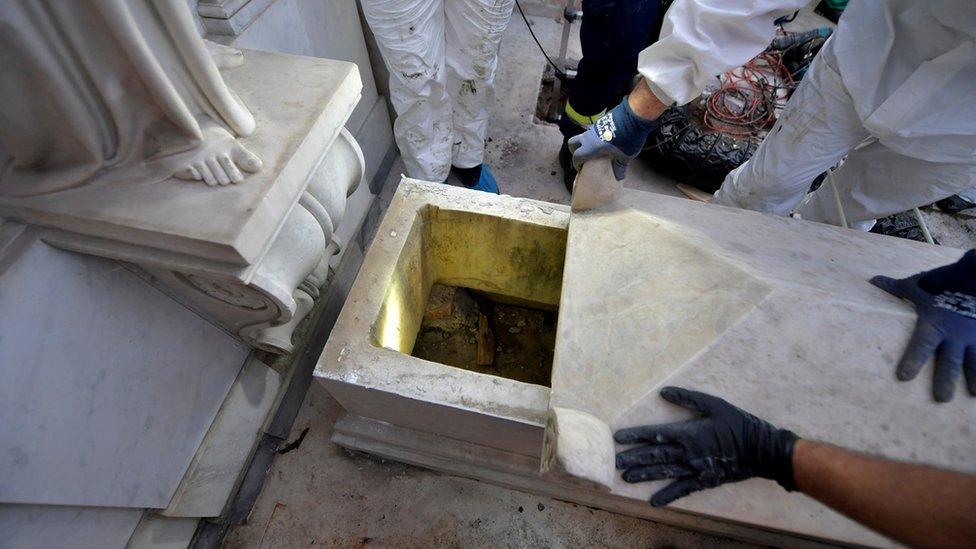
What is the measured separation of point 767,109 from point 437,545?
3.37 m

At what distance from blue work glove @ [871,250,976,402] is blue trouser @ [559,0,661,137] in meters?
1.91

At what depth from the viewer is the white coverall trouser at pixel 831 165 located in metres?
1.72

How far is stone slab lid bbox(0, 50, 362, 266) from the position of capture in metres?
0.94

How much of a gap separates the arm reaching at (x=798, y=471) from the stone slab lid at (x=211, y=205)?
3.29 feet

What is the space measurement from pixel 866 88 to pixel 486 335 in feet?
6.13

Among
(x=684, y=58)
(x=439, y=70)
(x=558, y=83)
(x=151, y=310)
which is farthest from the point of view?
(x=558, y=83)

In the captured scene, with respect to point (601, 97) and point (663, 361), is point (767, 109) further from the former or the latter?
point (663, 361)

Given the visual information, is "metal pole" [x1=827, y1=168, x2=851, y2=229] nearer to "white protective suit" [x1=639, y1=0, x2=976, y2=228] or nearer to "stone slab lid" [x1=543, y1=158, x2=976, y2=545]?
"white protective suit" [x1=639, y1=0, x2=976, y2=228]

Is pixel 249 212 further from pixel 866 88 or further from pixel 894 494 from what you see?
pixel 866 88

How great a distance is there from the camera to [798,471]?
91 cm

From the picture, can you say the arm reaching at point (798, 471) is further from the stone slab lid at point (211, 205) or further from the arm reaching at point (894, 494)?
the stone slab lid at point (211, 205)

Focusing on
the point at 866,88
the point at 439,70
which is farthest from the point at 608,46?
the point at 866,88

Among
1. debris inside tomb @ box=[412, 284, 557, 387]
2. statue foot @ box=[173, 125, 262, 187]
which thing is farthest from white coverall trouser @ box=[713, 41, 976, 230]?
statue foot @ box=[173, 125, 262, 187]

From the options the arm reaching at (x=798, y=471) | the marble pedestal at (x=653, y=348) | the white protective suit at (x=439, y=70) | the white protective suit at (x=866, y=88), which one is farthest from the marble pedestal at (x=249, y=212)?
the white protective suit at (x=866, y=88)
